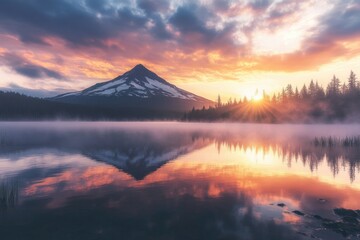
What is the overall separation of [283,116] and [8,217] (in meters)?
157

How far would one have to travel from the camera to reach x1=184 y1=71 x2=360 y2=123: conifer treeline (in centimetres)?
13335

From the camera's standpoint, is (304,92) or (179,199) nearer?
(179,199)

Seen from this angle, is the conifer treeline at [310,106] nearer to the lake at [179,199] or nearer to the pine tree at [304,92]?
the pine tree at [304,92]

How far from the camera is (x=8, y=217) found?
15594 mm

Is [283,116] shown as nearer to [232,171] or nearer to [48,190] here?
[232,171]

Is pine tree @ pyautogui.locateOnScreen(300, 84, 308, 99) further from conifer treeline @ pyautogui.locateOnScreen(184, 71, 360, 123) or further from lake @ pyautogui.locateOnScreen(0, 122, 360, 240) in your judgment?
lake @ pyautogui.locateOnScreen(0, 122, 360, 240)

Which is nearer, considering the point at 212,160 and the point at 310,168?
the point at 310,168

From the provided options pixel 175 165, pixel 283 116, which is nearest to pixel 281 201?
pixel 175 165

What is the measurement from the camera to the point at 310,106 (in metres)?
147

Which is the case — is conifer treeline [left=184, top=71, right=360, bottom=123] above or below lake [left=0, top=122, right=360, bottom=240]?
above

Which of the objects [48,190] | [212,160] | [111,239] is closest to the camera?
[111,239]

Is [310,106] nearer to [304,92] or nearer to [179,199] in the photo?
[304,92]

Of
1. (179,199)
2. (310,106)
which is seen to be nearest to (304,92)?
(310,106)

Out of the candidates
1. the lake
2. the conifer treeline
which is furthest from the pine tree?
the lake
